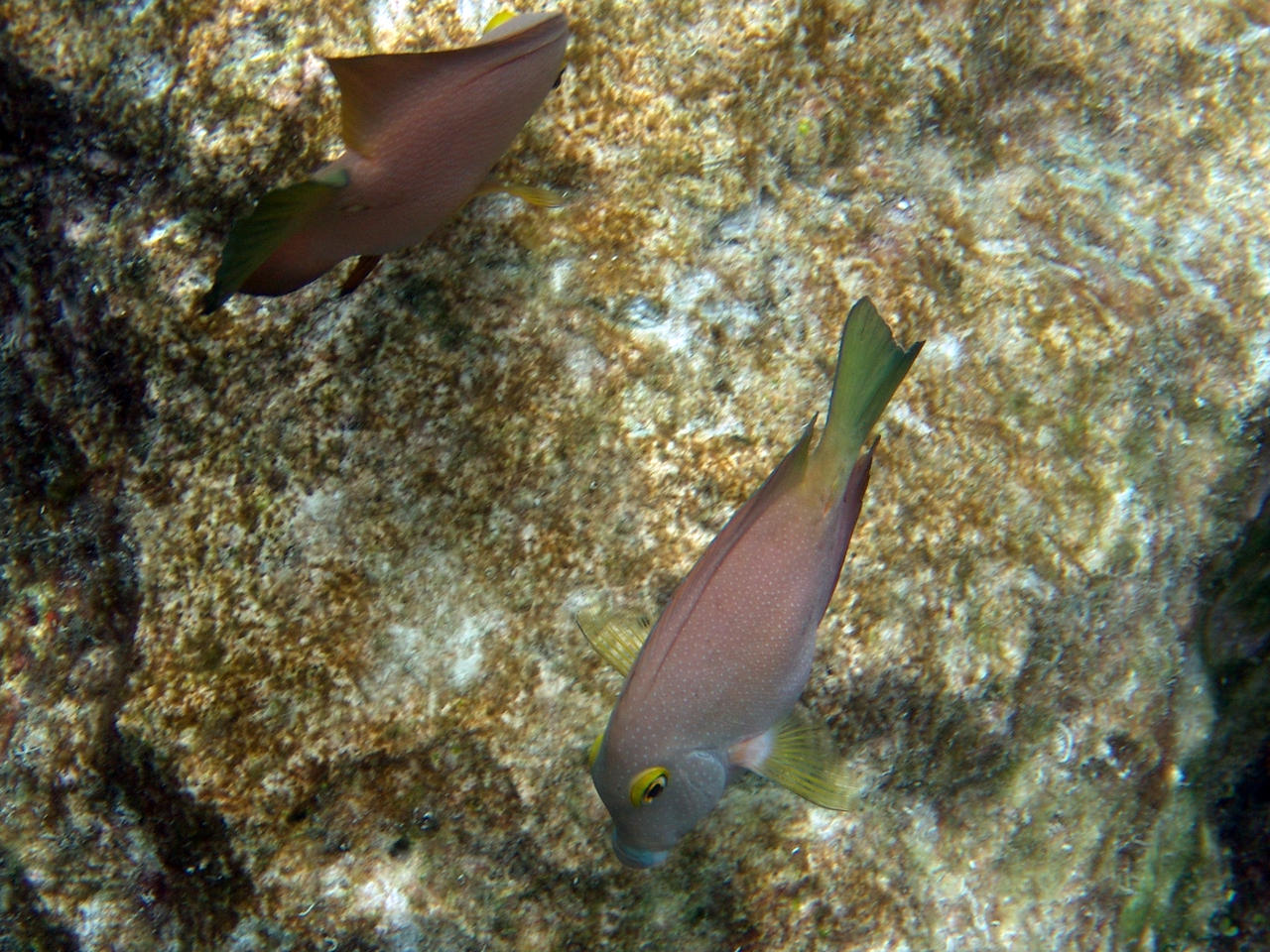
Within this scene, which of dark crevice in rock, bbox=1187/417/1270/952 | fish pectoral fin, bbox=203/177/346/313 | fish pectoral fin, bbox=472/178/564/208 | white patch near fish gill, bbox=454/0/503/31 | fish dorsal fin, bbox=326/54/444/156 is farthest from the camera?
dark crevice in rock, bbox=1187/417/1270/952

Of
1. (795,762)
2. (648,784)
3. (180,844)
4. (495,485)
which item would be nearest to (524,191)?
(495,485)

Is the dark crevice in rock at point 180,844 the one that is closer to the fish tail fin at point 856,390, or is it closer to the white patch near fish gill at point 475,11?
the fish tail fin at point 856,390

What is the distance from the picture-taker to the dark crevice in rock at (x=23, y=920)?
271 cm

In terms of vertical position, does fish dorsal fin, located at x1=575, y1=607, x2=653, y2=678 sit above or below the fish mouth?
above

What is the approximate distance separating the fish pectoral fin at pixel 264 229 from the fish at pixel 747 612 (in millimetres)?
1274

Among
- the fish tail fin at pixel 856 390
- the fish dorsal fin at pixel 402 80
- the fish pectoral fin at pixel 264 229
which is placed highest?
the fish dorsal fin at pixel 402 80

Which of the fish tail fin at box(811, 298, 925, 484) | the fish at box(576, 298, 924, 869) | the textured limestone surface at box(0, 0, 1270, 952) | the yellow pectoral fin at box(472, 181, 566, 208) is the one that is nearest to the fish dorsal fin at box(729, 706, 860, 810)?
the fish at box(576, 298, 924, 869)

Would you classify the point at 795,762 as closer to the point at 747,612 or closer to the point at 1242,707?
the point at 747,612

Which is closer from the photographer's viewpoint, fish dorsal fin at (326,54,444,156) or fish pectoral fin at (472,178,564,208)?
fish dorsal fin at (326,54,444,156)

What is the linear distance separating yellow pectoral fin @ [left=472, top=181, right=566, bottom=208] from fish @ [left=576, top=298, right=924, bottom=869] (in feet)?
3.22

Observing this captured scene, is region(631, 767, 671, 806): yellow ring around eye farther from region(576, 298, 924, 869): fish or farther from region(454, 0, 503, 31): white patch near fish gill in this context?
region(454, 0, 503, 31): white patch near fish gill

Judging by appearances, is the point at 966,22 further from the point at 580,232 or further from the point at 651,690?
the point at 651,690

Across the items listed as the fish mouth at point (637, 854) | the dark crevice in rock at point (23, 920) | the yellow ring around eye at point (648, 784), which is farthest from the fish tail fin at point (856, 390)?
the dark crevice in rock at point (23, 920)

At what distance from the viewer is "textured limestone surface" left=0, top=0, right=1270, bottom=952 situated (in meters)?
2.50
